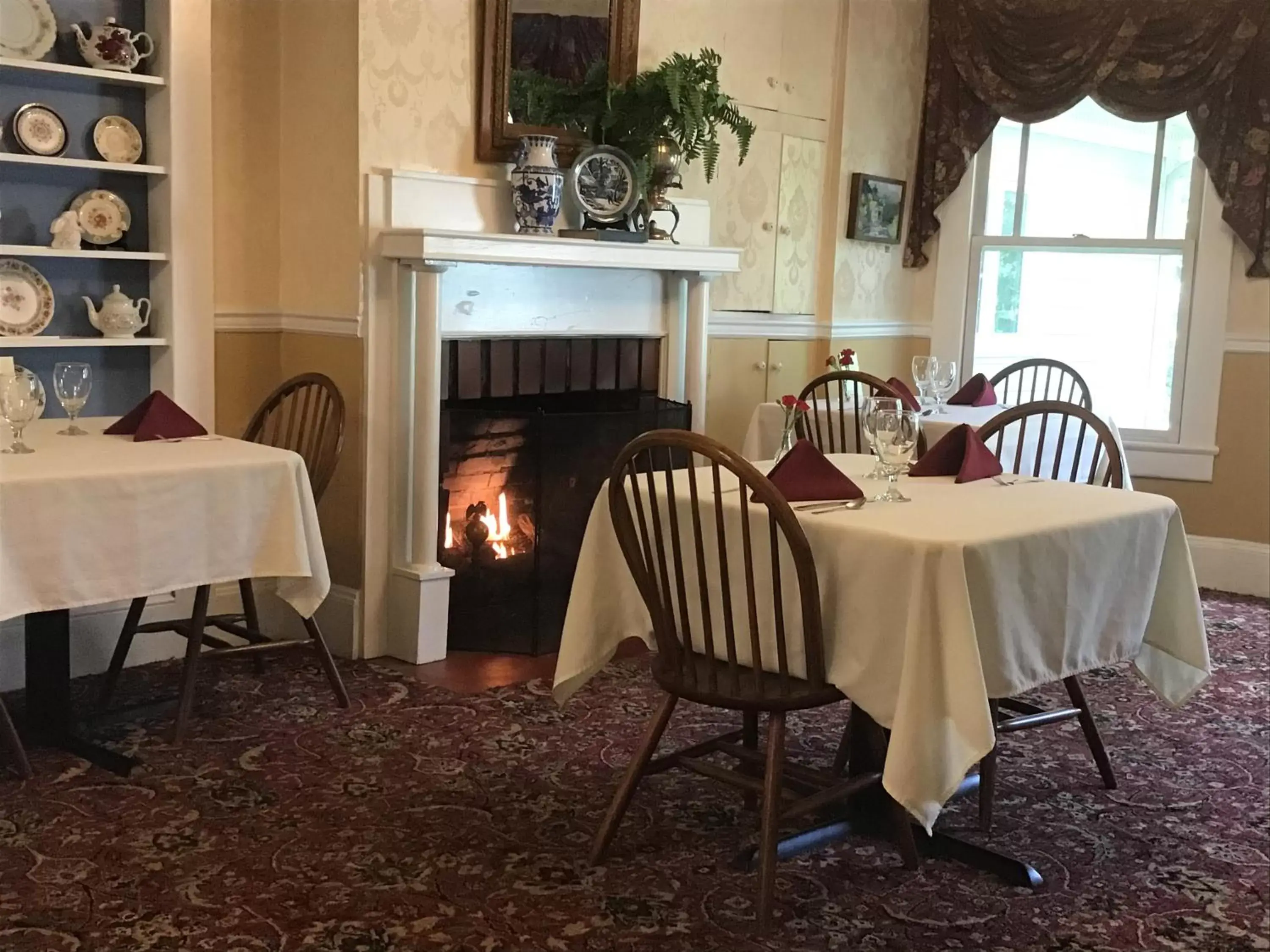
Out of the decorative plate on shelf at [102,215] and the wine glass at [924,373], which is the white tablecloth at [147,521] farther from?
the wine glass at [924,373]

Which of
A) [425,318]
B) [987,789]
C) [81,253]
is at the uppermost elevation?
[81,253]

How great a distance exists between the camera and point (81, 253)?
11.5 ft

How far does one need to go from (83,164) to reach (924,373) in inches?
105

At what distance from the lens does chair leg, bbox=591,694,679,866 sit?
8.38 feet

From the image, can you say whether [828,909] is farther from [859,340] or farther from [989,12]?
[989,12]

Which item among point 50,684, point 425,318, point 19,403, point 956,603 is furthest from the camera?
point 425,318

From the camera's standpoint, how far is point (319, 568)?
3.21m

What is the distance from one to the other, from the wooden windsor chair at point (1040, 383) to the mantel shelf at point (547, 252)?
119 centimetres

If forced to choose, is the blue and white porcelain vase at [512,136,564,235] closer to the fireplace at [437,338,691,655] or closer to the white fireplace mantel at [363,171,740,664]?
the white fireplace mantel at [363,171,740,664]

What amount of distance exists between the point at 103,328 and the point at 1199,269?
4036mm

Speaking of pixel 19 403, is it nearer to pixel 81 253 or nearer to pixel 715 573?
pixel 81 253

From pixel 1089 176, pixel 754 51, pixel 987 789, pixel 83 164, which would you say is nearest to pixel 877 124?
pixel 754 51

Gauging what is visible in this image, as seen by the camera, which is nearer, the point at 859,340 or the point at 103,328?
the point at 103,328

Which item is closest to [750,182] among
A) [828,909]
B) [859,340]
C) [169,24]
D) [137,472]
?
[859,340]
